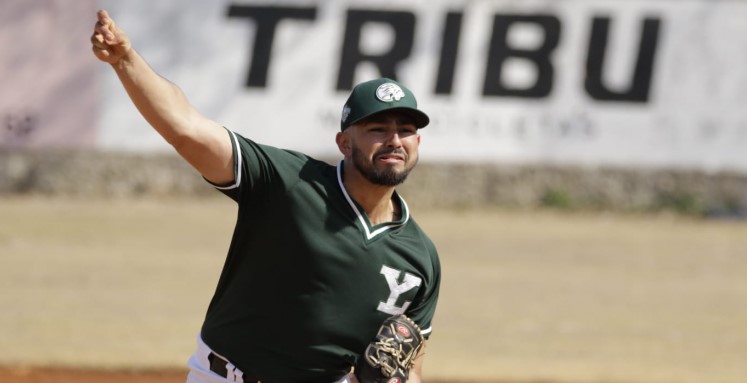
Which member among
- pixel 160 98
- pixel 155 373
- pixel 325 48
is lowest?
pixel 155 373

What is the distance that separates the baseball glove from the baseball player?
0.05 ft

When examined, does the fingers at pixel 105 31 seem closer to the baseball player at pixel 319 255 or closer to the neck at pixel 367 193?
the baseball player at pixel 319 255

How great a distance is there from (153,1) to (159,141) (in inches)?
78.2

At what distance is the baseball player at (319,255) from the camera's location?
4.59 m

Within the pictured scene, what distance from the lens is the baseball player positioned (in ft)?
15.0

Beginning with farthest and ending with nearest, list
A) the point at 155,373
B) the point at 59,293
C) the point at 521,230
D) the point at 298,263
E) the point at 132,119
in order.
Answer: the point at 132,119 → the point at 521,230 → the point at 59,293 → the point at 155,373 → the point at 298,263

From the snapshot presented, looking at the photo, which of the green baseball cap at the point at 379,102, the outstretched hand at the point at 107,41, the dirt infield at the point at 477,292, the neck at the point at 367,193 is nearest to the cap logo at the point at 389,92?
the green baseball cap at the point at 379,102

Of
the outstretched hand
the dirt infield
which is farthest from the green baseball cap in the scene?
the dirt infield

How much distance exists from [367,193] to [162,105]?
0.93 m

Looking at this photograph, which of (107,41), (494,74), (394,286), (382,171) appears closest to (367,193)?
(382,171)

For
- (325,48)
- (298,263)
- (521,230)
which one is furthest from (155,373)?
(325,48)

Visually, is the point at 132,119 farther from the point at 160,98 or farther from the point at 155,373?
the point at 160,98

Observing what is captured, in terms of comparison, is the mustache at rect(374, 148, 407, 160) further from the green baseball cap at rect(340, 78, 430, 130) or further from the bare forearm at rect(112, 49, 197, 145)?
the bare forearm at rect(112, 49, 197, 145)

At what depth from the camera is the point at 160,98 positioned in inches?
163
